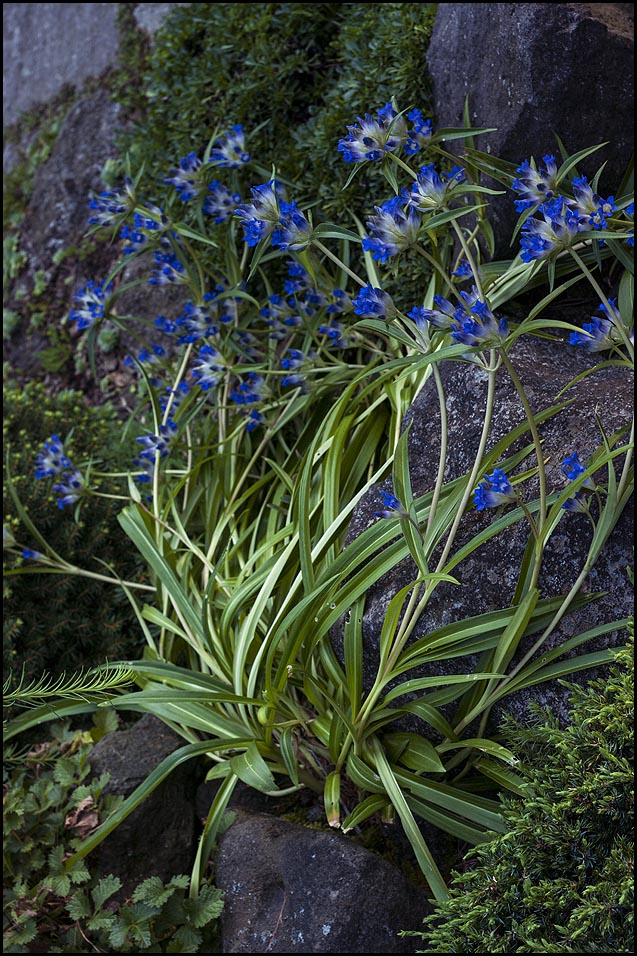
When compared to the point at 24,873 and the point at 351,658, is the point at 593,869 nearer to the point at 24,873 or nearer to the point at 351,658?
the point at 351,658

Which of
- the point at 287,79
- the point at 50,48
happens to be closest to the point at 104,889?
the point at 287,79

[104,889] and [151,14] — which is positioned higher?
[151,14]

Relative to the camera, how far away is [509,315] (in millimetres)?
2529

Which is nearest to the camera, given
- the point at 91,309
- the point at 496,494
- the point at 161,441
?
the point at 496,494

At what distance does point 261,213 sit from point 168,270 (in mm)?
1084

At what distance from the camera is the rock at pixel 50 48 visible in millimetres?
4750

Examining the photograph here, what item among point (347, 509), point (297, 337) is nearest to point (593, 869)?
point (347, 509)

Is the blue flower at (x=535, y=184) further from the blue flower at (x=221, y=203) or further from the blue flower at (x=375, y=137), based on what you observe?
the blue flower at (x=221, y=203)

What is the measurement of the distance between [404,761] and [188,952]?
73 cm

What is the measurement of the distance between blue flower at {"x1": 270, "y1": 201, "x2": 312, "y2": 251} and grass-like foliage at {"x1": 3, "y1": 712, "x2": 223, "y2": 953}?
5.02ft

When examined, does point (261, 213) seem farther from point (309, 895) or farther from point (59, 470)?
point (309, 895)

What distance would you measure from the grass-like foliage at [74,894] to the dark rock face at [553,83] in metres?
2.05

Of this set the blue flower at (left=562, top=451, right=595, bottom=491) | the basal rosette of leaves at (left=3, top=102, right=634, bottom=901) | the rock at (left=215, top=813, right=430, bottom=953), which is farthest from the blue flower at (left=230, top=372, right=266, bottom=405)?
the rock at (left=215, top=813, right=430, bottom=953)

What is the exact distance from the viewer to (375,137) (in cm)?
186
